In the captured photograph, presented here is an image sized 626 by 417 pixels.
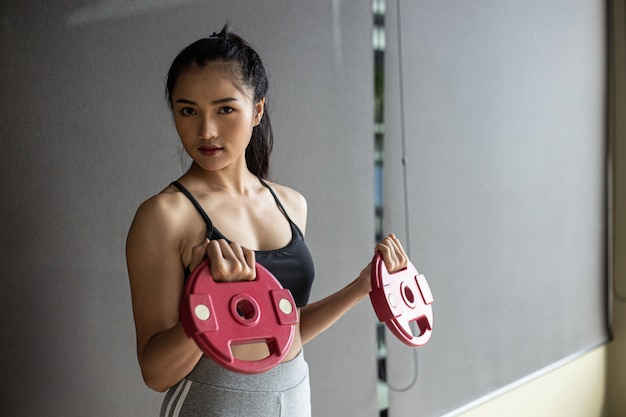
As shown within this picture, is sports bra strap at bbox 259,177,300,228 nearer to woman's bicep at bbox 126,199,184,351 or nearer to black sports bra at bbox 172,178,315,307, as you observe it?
black sports bra at bbox 172,178,315,307

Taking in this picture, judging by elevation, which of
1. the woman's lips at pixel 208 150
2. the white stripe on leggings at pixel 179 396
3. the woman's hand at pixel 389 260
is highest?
the woman's lips at pixel 208 150

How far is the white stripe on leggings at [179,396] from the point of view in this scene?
1.23 meters

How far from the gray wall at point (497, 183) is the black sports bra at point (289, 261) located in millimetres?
1224

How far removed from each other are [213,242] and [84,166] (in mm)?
684

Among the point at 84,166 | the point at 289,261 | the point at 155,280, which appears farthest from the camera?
the point at 84,166

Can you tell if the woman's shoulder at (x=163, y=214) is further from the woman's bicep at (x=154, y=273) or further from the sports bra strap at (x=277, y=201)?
the sports bra strap at (x=277, y=201)

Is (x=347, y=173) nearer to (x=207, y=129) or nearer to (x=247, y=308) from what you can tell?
(x=207, y=129)

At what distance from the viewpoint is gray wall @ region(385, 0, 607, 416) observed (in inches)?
104

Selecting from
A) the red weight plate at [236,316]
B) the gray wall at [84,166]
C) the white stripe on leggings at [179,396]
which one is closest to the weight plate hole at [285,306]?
the red weight plate at [236,316]

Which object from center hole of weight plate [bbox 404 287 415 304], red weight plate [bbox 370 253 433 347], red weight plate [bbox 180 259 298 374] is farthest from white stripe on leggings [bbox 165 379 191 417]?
center hole of weight plate [bbox 404 287 415 304]

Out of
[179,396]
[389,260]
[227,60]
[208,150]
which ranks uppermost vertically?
[227,60]

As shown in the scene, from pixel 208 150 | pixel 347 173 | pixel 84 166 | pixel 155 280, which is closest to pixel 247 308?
pixel 155 280

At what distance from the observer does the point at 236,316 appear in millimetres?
1061

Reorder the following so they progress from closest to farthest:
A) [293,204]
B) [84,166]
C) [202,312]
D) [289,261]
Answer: [202,312], [289,261], [293,204], [84,166]
